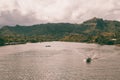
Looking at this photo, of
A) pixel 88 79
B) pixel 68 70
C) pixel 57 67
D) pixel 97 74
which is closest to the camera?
pixel 88 79

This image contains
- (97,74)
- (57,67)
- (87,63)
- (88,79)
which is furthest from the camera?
(87,63)

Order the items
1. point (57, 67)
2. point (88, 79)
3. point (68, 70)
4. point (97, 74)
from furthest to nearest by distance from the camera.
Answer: point (57, 67), point (68, 70), point (97, 74), point (88, 79)

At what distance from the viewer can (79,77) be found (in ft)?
458

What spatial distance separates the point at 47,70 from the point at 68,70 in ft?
46.9

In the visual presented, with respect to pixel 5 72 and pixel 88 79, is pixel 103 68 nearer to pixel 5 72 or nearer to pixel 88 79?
pixel 88 79

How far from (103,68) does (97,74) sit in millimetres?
20707

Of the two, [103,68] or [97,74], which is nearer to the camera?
[97,74]

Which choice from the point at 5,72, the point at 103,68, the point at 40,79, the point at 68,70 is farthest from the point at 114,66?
the point at 5,72

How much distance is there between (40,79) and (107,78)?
38238 millimetres

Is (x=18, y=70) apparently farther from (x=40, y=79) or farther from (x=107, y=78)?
(x=107, y=78)

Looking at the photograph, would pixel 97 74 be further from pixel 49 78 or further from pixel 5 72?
pixel 5 72

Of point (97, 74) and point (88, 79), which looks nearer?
point (88, 79)

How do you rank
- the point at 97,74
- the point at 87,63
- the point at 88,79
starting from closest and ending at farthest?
the point at 88,79
the point at 97,74
the point at 87,63

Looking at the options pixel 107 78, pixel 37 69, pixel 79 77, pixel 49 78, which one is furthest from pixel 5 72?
pixel 107 78
